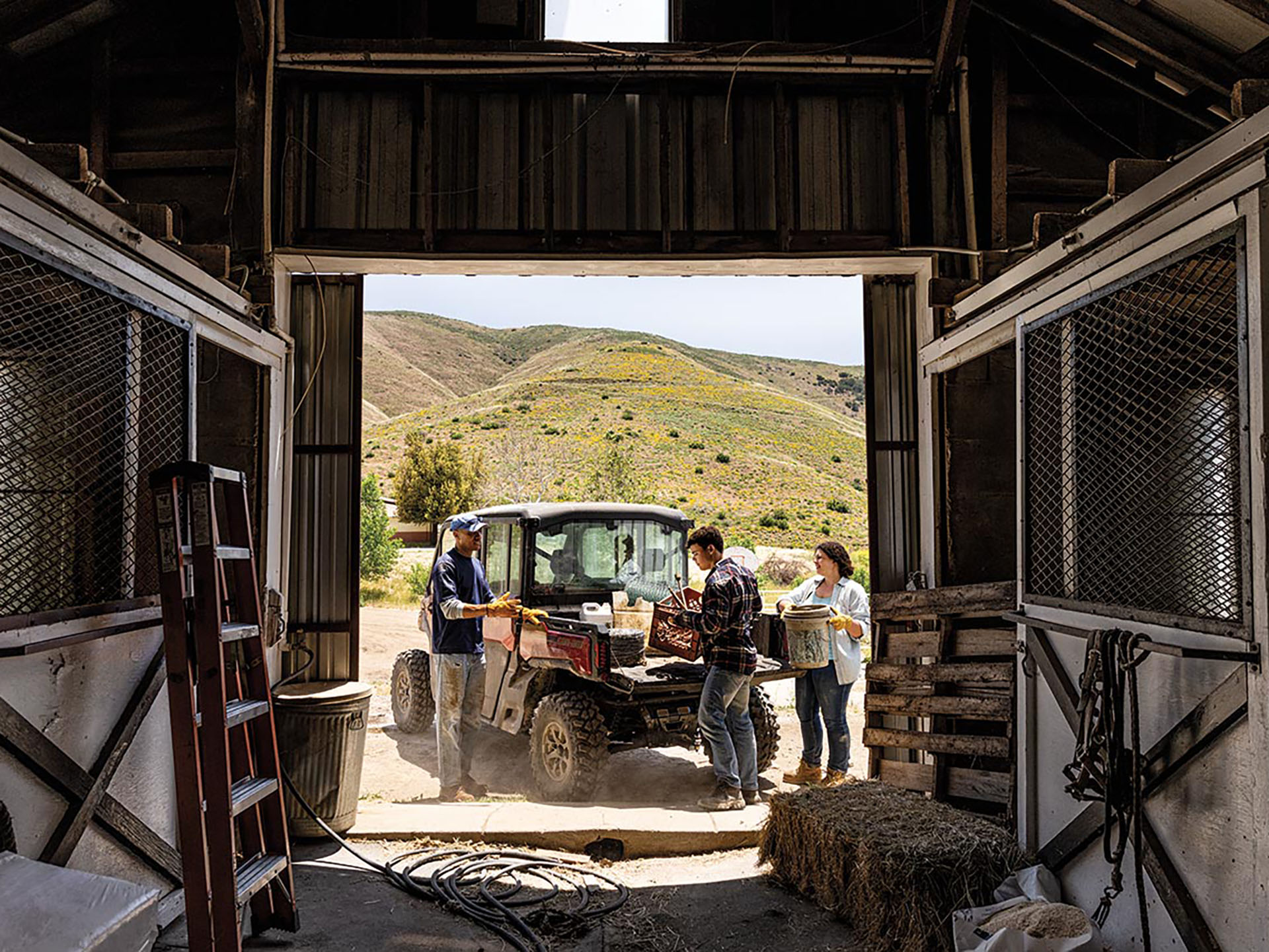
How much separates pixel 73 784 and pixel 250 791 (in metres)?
0.68

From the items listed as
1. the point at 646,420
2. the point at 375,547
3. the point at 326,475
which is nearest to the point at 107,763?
the point at 326,475

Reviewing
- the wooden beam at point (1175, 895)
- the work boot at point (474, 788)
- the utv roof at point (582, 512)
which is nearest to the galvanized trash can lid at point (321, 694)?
the work boot at point (474, 788)

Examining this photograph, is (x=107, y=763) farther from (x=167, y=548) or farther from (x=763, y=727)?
(x=763, y=727)

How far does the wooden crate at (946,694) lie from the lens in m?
5.71

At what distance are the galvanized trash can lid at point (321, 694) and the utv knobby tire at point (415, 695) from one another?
3.16 meters

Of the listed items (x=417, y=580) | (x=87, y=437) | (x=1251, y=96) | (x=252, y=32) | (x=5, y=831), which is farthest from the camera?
(x=417, y=580)

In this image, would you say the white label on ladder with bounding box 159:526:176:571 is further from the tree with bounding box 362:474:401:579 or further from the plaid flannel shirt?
the tree with bounding box 362:474:401:579

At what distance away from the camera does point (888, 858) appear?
4.54 m

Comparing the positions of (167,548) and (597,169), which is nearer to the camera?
(167,548)

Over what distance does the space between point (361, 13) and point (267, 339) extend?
2583mm

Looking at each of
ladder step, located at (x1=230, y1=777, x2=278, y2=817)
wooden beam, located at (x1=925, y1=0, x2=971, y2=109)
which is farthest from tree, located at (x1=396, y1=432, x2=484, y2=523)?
ladder step, located at (x1=230, y1=777, x2=278, y2=817)

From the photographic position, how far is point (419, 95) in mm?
6930

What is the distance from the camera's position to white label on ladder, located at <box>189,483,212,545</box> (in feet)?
13.4

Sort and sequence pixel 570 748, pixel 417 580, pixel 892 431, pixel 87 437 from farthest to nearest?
1. pixel 417 580
2. pixel 892 431
3. pixel 570 748
4. pixel 87 437
